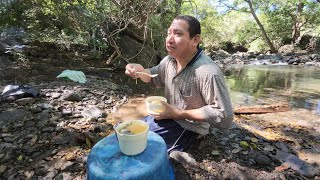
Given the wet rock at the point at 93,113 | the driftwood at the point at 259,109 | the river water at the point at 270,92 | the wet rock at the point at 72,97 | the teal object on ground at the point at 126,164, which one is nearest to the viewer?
the teal object on ground at the point at 126,164

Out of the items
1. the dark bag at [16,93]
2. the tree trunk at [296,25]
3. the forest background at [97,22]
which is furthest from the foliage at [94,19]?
the tree trunk at [296,25]

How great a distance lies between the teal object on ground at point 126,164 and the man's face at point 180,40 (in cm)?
96

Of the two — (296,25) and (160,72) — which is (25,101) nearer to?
(160,72)

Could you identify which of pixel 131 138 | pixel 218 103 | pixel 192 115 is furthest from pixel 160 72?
pixel 131 138

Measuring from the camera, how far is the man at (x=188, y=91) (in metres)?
2.18

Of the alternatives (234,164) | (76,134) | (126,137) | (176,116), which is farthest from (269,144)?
(76,134)

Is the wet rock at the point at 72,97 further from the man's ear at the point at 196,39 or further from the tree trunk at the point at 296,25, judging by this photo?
the tree trunk at the point at 296,25

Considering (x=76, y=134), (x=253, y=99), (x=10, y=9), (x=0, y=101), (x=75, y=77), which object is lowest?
(x=253, y=99)

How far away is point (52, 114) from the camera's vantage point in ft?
11.9

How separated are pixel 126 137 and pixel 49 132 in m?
1.86

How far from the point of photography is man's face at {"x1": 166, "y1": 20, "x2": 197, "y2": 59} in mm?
2312

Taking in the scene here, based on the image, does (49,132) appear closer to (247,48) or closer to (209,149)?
(209,149)

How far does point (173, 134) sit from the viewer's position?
2.56 metres

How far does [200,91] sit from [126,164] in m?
1.08
